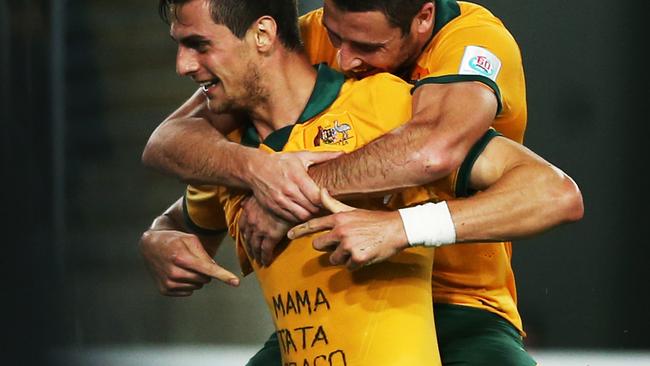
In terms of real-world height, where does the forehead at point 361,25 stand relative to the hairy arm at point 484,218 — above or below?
above

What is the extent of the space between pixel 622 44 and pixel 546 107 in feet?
1.04

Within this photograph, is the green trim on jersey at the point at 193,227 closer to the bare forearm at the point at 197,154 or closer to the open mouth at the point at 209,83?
the bare forearm at the point at 197,154

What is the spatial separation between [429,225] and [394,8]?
595 millimetres

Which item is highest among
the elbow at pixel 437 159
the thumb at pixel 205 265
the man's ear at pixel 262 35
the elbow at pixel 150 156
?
the man's ear at pixel 262 35

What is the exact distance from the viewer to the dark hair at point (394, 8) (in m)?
2.57

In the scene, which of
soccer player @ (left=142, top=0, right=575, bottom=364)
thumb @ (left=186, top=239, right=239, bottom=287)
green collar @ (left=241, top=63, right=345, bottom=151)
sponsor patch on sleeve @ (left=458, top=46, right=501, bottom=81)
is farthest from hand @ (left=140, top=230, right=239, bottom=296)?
sponsor patch on sleeve @ (left=458, top=46, right=501, bottom=81)

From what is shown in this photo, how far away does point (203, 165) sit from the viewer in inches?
100.0

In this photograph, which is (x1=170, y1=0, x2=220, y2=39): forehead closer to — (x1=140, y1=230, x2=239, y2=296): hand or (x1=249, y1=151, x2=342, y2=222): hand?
(x1=249, y1=151, x2=342, y2=222): hand

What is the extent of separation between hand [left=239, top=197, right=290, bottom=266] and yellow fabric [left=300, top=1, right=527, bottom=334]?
15.0 inches

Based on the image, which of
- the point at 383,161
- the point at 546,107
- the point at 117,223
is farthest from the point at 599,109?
the point at 383,161

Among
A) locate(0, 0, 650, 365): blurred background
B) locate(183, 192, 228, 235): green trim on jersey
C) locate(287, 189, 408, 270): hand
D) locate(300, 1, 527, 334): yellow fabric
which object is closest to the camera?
locate(287, 189, 408, 270): hand

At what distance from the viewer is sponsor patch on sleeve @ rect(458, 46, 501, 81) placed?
2.48 m

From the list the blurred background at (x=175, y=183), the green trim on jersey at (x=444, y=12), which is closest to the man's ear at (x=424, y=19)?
the green trim on jersey at (x=444, y=12)

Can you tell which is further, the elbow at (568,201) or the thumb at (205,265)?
the thumb at (205,265)
